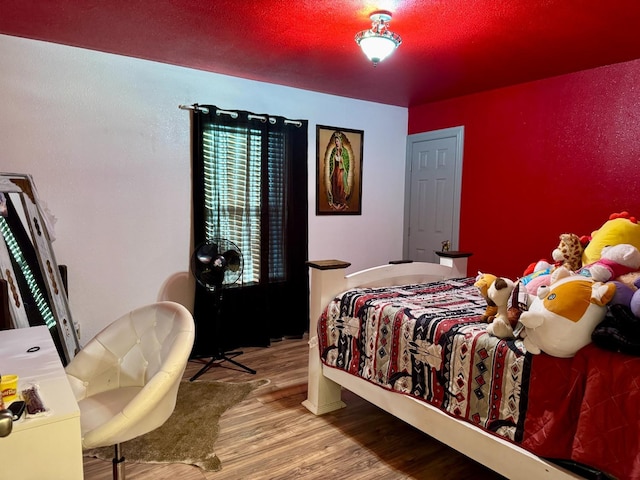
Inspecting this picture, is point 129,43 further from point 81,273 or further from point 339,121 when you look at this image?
point 339,121

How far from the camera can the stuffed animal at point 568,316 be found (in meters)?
1.52

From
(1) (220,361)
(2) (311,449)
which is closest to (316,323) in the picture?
(2) (311,449)

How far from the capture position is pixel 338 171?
4418 mm

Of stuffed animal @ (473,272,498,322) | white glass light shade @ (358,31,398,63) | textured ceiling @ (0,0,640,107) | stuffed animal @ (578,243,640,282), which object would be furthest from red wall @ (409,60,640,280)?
stuffed animal @ (473,272,498,322)

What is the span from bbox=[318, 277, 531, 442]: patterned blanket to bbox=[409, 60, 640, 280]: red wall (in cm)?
131

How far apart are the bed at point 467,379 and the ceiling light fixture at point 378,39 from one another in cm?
127

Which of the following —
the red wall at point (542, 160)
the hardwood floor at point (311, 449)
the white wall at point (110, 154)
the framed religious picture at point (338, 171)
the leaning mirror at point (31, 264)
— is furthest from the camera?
the framed religious picture at point (338, 171)

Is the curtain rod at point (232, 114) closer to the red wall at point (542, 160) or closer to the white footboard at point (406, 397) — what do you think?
the red wall at point (542, 160)

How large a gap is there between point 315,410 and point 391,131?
3.14 m

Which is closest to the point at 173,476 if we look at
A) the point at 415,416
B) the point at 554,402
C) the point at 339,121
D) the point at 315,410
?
the point at 315,410

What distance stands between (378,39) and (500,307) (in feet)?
5.34

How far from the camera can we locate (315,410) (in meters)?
2.70

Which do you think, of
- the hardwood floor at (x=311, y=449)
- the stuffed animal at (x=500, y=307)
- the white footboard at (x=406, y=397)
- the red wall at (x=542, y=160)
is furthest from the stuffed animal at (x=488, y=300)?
the red wall at (x=542, y=160)

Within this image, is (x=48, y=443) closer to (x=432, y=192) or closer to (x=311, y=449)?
(x=311, y=449)
